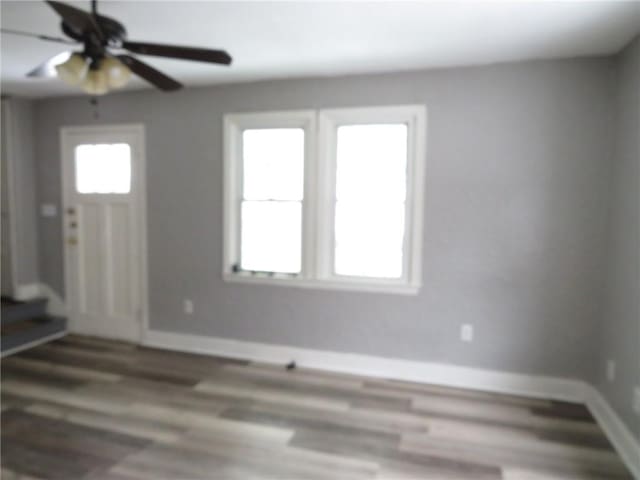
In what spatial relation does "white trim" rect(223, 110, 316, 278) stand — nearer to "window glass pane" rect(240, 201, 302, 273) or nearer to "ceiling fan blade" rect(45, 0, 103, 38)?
"window glass pane" rect(240, 201, 302, 273)

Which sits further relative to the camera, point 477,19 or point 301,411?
point 301,411

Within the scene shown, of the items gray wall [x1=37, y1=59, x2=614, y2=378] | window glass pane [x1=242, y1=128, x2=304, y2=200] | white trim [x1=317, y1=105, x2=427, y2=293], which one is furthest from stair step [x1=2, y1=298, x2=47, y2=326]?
white trim [x1=317, y1=105, x2=427, y2=293]

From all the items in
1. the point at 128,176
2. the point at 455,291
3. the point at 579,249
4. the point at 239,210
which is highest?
the point at 128,176

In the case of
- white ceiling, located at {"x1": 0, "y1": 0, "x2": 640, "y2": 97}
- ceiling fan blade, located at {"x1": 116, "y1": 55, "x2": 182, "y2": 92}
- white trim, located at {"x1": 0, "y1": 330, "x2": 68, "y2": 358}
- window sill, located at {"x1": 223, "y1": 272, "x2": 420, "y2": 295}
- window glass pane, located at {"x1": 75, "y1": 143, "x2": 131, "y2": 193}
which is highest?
white ceiling, located at {"x1": 0, "y1": 0, "x2": 640, "y2": 97}

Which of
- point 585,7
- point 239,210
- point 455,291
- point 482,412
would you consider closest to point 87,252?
point 239,210

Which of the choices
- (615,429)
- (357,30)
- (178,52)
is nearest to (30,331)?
(178,52)

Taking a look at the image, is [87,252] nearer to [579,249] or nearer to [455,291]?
[455,291]

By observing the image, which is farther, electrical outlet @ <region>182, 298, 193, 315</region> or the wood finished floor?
electrical outlet @ <region>182, 298, 193, 315</region>

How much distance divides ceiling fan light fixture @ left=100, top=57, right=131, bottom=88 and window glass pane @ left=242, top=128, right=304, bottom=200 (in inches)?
72.0

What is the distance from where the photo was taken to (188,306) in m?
4.05

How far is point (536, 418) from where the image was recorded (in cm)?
285

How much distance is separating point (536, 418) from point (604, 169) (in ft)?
5.88

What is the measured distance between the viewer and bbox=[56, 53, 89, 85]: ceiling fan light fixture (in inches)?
72.4

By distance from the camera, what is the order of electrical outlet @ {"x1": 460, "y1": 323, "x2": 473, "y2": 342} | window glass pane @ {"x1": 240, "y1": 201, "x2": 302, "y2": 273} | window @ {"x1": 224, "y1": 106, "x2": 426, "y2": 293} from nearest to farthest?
1. electrical outlet @ {"x1": 460, "y1": 323, "x2": 473, "y2": 342}
2. window @ {"x1": 224, "y1": 106, "x2": 426, "y2": 293}
3. window glass pane @ {"x1": 240, "y1": 201, "x2": 302, "y2": 273}
